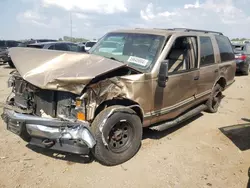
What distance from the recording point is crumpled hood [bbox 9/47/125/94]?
10.3ft

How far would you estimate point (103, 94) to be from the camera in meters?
3.40

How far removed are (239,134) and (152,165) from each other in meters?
2.42

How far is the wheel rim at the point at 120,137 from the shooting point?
A: 142 inches

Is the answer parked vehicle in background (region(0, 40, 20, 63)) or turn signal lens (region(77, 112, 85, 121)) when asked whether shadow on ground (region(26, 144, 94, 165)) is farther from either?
parked vehicle in background (region(0, 40, 20, 63))

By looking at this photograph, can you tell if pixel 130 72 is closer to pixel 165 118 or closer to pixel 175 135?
pixel 165 118

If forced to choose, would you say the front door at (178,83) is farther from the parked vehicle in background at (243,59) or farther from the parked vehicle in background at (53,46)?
the parked vehicle in background at (243,59)

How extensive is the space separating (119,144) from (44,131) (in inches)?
44.5

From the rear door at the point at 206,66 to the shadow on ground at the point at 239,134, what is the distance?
3.05 feet

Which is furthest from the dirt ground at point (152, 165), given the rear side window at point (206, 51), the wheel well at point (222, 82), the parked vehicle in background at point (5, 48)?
the parked vehicle in background at point (5, 48)

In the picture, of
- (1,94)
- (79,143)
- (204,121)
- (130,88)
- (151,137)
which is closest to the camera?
(79,143)

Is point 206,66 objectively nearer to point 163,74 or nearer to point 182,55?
point 182,55

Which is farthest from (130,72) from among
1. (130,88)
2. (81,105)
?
(81,105)

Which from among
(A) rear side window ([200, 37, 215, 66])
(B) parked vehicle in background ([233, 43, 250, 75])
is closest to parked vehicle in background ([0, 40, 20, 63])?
(B) parked vehicle in background ([233, 43, 250, 75])

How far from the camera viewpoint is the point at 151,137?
4719mm
